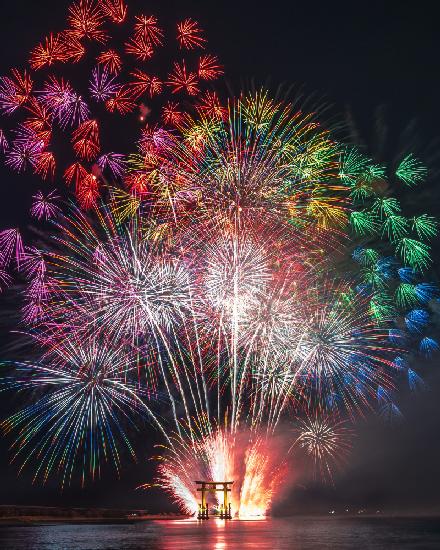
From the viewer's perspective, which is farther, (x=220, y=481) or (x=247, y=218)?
(x=220, y=481)

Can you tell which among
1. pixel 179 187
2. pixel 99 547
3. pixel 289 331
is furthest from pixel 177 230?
pixel 99 547

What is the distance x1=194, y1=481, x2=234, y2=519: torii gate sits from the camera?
3362cm

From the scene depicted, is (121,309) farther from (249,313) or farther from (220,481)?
(220,481)

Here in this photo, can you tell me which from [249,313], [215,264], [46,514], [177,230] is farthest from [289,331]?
[46,514]

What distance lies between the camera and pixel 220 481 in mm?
33500

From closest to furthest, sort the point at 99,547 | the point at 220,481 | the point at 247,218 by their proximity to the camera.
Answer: the point at 99,547 < the point at 247,218 < the point at 220,481

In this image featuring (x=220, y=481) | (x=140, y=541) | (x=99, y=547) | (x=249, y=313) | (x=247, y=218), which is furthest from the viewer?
(x=220, y=481)

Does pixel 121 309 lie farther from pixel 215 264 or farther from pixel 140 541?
pixel 140 541

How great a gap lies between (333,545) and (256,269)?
565 inches

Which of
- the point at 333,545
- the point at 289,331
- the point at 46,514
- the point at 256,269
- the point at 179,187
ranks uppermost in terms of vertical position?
the point at 179,187

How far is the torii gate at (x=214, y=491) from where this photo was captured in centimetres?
3362

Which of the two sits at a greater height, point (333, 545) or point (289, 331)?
point (289, 331)

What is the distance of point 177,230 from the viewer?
95.7ft

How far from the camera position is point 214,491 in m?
34.3
